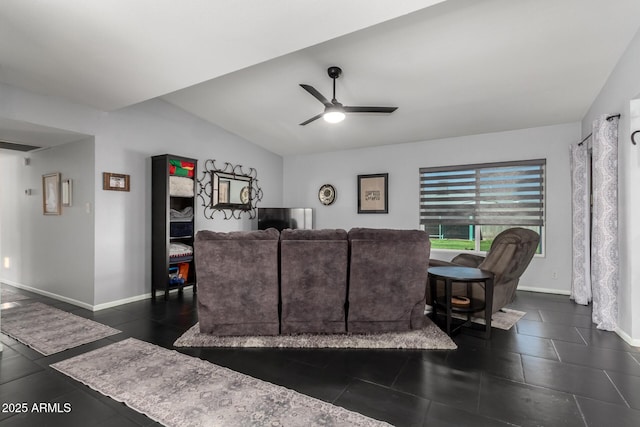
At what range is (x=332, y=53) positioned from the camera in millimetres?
3160

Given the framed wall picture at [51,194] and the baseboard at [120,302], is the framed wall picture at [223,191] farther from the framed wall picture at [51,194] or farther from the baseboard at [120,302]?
the framed wall picture at [51,194]

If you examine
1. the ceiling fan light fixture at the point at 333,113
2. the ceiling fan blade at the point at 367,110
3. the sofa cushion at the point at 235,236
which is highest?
the ceiling fan blade at the point at 367,110

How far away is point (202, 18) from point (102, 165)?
9.12 ft

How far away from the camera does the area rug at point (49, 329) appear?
2.84 metres

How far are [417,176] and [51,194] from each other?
5731 millimetres

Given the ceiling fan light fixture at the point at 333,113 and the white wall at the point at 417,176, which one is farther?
the white wall at the point at 417,176

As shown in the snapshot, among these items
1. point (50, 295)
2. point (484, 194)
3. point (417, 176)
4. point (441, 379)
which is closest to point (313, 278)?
point (441, 379)

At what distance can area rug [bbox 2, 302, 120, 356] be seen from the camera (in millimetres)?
2838

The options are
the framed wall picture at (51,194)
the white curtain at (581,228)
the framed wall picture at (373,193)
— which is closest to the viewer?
the white curtain at (581,228)

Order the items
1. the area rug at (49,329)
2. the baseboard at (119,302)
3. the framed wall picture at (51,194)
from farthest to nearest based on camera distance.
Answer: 1. the framed wall picture at (51,194)
2. the baseboard at (119,302)
3. the area rug at (49,329)

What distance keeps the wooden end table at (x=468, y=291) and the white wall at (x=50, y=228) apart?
412cm

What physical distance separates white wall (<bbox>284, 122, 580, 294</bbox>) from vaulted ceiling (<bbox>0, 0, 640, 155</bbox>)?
365 mm

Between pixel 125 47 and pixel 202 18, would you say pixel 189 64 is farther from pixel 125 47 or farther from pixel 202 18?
pixel 202 18

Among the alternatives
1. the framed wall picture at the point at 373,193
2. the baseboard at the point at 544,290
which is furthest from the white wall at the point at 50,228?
the baseboard at the point at 544,290
